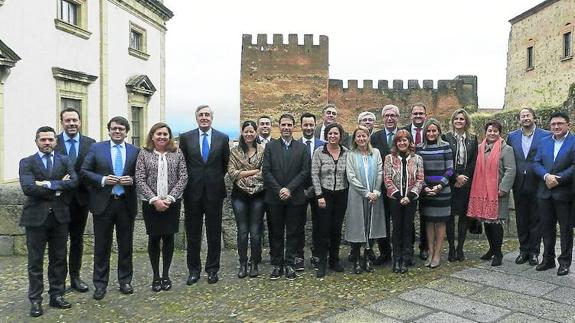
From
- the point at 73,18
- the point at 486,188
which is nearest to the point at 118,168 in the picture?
the point at 486,188

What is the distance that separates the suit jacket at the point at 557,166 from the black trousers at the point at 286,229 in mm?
2637

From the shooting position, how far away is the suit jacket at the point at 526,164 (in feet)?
17.8

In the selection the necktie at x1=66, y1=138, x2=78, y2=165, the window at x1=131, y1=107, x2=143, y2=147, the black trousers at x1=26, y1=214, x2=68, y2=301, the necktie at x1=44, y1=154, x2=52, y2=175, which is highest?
the window at x1=131, y1=107, x2=143, y2=147

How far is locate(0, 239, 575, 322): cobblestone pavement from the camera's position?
13.1 feet

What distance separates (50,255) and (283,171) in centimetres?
240

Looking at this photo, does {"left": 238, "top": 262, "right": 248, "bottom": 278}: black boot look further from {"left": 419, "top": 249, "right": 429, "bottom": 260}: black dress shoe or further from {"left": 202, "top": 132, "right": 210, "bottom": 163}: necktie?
{"left": 419, "top": 249, "right": 429, "bottom": 260}: black dress shoe

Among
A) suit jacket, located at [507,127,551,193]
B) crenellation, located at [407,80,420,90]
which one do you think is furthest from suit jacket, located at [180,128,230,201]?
crenellation, located at [407,80,420,90]

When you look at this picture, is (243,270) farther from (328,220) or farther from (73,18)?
(73,18)

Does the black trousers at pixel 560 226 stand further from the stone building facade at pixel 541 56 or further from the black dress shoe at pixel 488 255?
the stone building facade at pixel 541 56

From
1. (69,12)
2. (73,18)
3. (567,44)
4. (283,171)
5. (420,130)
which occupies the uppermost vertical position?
(567,44)

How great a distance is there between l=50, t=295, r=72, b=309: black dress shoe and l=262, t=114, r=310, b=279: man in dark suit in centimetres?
202

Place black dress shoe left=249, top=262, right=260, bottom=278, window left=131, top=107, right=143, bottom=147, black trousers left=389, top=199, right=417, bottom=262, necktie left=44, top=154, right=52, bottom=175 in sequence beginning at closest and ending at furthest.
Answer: necktie left=44, top=154, right=52, bottom=175 → black dress shoe left=249, top=262, right=260, bottom=278 → black trousers left=389, top=199, right=417, bottom=262 → window left=131, top=107, right=143, bottom=147

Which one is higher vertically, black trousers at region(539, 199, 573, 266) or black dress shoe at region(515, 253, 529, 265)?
black trousers at region(539, 199, 573, 266)

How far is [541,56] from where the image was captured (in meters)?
25.6
